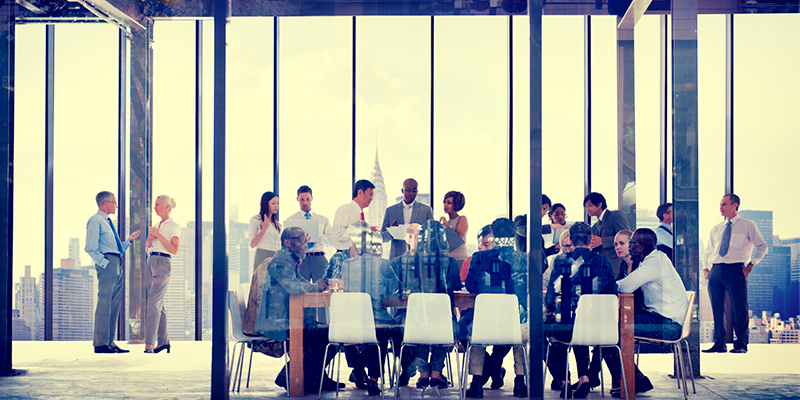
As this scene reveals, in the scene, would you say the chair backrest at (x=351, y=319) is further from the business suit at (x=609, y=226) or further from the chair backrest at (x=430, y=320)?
the business suit at (x=609, y=226)

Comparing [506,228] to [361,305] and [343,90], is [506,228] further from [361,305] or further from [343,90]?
[343,90]

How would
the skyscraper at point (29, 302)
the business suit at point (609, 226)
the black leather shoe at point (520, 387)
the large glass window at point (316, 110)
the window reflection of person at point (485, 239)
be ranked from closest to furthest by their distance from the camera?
the black leather shoe at point (520, 387)
the window reflection of person at point (485, 239)
the business suit at point (609, 226)
the large glass window at point (316, 110)
the skyscraper at point (29, 302)

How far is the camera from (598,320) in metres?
4.90

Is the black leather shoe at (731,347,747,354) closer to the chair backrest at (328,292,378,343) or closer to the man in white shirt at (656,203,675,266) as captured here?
the man in white shirt at (656,203,675,266)

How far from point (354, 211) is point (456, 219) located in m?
1.18

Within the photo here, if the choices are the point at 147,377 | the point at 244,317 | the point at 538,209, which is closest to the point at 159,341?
the point at 147,377

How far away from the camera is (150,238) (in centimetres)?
737

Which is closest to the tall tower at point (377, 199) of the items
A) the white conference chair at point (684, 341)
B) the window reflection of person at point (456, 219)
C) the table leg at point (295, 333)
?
the window reflection of person at point (456, 219)

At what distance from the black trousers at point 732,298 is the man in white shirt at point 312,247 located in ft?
14.6

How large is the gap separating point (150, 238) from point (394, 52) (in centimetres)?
356

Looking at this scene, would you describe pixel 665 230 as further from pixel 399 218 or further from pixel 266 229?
pixel 266 229

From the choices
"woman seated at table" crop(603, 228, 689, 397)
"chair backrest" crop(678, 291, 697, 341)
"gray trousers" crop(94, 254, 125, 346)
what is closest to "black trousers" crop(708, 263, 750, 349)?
"chair backrest" crop(678, 291, 697, 341)

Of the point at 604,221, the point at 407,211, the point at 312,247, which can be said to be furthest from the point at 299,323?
the point at 604,221

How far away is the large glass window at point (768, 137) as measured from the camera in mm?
7586
